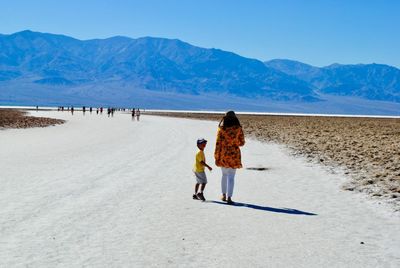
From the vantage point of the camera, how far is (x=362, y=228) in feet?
30.5

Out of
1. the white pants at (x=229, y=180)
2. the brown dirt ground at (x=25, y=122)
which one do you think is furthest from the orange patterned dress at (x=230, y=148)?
the brown dirt ground at (x=25, y=122)

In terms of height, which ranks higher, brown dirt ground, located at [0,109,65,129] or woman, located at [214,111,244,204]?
woman, located at [214,111,244,204]

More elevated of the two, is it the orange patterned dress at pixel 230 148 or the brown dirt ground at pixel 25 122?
the orange patterned dress at pixel 230 148

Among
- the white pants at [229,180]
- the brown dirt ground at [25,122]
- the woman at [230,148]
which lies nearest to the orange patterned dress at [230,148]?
the woman at [230,148]

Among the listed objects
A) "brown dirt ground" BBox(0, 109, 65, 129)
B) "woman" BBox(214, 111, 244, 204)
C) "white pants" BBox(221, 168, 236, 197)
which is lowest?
"brown dirt ground" BBox(0, 109, 65, 129)

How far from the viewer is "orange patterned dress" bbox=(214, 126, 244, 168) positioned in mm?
11414

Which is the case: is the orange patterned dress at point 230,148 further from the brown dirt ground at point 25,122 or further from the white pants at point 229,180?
the brown dirt ground at point 25,122

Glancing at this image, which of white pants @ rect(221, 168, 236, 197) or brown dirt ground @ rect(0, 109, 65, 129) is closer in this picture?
white pants @ rect(221, 168, 236, 197)

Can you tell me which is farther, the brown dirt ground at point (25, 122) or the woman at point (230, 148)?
the brown dirt ground at point (25, 122)

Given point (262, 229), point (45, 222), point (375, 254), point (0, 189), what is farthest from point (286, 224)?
point (0, 189)

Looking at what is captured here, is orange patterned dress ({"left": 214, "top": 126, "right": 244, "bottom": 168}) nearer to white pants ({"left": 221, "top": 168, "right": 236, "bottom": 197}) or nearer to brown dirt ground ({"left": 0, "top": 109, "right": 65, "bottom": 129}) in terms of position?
white pants ({"left": 221, "top": 168, "right": 236, "bottom": 197})

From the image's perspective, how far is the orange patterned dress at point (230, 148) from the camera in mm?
11414

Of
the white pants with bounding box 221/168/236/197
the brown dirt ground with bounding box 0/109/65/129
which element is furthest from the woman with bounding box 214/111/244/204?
the brown dirt ground with bounding box 0/109/65/129

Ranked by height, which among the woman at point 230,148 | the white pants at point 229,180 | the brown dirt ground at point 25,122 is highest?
the woman at point 230,148
